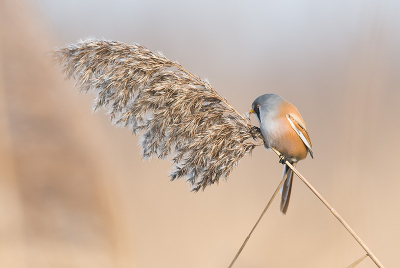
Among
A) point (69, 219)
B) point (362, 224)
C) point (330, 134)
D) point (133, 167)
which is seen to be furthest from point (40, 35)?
point (362, 224)

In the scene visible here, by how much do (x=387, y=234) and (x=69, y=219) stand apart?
1472 millimetres

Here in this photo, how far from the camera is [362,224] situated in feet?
4.87

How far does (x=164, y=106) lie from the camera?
886mm

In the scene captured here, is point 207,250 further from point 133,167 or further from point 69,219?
point 69,219

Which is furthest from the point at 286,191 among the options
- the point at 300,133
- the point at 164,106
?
the point at 164,106

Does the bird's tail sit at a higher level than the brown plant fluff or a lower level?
lower

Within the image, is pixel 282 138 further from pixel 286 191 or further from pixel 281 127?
pixel 286 191

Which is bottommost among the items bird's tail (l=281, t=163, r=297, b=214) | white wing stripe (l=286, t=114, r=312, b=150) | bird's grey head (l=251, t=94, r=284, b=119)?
bird's tail (l=281, t=163, r=297, b=214)

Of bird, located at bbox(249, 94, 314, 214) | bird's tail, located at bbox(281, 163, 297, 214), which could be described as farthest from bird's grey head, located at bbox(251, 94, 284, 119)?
bird's tail, located at bbox(281, 163, 297, 214)

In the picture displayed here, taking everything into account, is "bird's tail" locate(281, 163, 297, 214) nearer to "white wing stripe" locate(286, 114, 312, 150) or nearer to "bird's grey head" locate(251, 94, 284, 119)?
"white wing stripe" locate(286, 114, 312, 150)

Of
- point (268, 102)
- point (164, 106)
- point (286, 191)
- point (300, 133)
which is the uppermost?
point (164, 106)

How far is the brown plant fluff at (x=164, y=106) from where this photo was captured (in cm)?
86

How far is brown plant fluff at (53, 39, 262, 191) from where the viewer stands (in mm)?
857

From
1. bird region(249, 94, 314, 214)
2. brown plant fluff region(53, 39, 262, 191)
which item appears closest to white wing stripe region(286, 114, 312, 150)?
bird region(249, 94, 314, 214)
